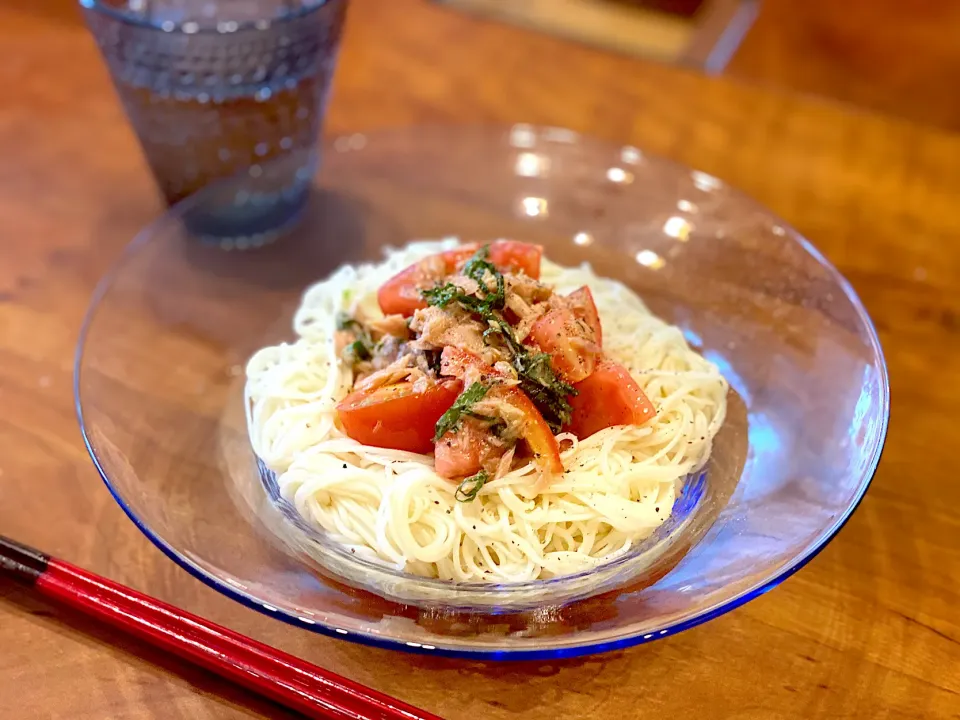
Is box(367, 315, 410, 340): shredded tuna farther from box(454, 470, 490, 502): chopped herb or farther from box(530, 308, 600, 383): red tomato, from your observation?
box(454, 470, 490, 502): chopped herb

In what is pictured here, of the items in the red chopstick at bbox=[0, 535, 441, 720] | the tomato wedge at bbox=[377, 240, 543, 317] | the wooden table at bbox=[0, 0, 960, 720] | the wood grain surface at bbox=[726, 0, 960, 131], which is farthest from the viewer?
the wood grain surface at bbox=[726, 0, 960, 131]

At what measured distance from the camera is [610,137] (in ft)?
11.1

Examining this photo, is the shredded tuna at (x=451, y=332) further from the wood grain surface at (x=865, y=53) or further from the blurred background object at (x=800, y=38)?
the wood grain surface at (x=865, y=53)

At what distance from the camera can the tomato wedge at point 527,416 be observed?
6.05ft

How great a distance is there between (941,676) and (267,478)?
5.04 feet

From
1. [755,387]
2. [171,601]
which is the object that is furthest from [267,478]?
[755,387]

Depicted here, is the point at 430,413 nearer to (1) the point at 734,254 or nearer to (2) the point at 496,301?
(2) the point at 496,301

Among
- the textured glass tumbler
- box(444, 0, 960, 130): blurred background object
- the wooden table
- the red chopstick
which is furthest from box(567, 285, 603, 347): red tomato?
box(444, 0, 960, 130): blurred background object

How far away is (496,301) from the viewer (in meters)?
2.02

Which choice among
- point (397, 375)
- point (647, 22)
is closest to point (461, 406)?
point (397, 375)

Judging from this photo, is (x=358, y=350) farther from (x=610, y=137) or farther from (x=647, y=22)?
(x=647, y=22)

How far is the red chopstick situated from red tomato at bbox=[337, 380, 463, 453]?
517mm

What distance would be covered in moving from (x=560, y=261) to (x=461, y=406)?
100 cm

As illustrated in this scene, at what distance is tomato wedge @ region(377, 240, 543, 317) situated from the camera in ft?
7.20
